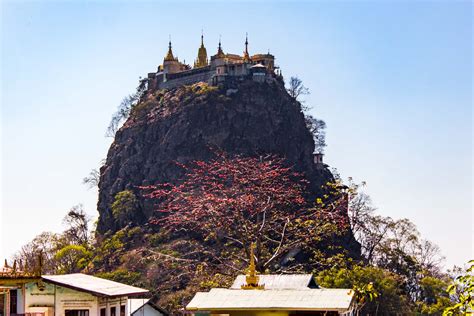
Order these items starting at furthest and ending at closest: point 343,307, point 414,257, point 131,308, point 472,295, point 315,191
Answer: point 315,191
point 414,257
point 131,308
point 343,307
point 472,295

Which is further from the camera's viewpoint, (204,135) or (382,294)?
(204,135)

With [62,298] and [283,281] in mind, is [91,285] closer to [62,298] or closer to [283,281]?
[62,298]

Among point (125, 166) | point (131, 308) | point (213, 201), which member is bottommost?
point (131, 308)

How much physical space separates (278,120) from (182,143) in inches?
499

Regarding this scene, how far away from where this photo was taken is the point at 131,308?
42.1 m

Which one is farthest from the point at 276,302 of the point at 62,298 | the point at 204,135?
the point at 204,135

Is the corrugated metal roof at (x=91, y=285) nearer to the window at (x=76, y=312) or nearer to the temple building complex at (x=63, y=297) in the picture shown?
the temple building complex at (x=63, y=297)

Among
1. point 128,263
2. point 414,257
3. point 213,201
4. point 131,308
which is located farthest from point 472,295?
point 128,263

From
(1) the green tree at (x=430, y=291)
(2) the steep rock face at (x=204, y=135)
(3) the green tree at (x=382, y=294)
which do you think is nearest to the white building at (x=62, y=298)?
(3) the green tree at (x=382, y=294)

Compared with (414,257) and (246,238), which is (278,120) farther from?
(246,238)

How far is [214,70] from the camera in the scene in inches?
4552

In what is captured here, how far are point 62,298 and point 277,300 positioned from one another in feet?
57.2

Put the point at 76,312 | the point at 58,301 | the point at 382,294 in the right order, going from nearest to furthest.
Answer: the point at 58,301 → the point at 76,312 → the point at 382,294

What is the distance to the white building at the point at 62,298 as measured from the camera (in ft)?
107
